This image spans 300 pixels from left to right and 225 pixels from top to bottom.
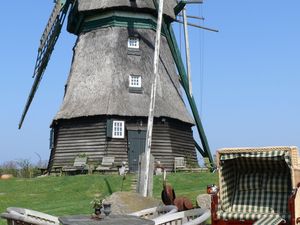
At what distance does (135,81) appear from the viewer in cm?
2745

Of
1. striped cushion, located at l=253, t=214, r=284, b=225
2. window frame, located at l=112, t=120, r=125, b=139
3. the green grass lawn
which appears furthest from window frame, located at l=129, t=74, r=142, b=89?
striped cushion, located at l=253, t=214, r=284, b=225

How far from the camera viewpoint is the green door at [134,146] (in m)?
26.3

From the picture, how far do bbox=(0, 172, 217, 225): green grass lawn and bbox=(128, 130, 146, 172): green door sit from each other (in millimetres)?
2951

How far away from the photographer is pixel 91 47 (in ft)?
93.7

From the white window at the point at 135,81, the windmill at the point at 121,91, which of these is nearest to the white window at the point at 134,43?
the windmill at the point at 121,91

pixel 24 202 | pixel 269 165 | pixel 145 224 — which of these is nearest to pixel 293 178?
pixel 269 165

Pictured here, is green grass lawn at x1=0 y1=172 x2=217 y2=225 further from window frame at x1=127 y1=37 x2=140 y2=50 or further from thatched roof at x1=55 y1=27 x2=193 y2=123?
window frame at x1=127 y1=37 x2=140 y2=50

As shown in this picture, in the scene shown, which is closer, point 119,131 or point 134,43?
point 119,131

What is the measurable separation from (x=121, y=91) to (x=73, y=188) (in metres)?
7.33

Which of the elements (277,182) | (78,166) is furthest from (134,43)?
(277,182)

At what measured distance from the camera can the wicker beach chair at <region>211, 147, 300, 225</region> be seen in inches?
349

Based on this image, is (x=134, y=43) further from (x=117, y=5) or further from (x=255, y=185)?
(x=255, y=185)

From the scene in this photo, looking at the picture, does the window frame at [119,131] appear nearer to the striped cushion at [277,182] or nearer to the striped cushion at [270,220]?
the striped cushion at [277,182]

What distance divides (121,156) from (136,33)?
6.91m
